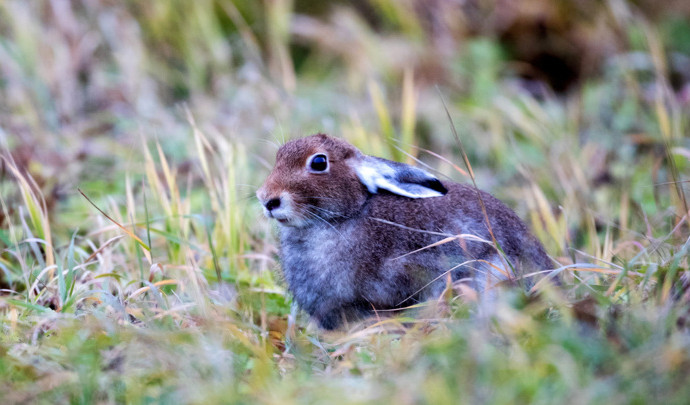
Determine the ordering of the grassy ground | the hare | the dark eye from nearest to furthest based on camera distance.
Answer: the grassy ground → the hare → the dark eye

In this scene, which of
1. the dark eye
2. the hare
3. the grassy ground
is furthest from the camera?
the dark eye

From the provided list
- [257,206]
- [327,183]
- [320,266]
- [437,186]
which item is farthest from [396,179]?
[257,206]

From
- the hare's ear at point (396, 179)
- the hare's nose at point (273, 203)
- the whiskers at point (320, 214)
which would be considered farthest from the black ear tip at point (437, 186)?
the hare's nose at point (273, 203)

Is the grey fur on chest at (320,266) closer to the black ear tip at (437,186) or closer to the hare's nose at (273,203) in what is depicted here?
the hare's nose at (273,203)

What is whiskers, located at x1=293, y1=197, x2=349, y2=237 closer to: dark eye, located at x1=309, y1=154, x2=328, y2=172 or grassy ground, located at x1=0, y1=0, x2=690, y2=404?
dark eye, located at x1=309, y1=154, x2=328, y2=172

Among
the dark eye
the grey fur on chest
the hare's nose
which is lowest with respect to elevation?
the grey fur on chest

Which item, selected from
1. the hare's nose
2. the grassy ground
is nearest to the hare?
the hare's nose

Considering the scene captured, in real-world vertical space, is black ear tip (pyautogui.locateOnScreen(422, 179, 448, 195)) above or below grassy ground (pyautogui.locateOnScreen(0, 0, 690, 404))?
above

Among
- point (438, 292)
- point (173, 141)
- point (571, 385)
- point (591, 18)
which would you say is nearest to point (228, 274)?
point (438, 292)

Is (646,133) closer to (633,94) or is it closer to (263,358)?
(633,94)
